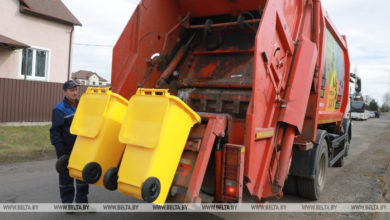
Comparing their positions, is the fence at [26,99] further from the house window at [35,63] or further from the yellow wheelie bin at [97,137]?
the yellow wheelie bin at [97,137]

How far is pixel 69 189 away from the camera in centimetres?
372

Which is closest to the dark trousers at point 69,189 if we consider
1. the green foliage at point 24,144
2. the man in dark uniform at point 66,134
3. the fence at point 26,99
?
the man in dark uniform at point 66,134

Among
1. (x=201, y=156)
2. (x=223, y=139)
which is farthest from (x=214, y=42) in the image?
(x=201, y=156)

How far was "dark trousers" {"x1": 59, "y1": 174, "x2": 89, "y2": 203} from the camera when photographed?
3676mm

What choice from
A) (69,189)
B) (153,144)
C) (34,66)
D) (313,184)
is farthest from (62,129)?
(34,66)

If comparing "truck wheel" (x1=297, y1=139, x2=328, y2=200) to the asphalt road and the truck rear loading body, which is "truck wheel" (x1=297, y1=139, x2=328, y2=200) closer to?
the truck rear loading body

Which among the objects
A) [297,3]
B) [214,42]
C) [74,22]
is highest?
[74,22]

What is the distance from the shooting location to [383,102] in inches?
3920

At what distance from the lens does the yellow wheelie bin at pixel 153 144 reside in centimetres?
246

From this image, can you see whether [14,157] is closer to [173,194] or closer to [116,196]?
[116,196]

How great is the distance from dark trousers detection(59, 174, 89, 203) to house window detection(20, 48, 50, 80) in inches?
389

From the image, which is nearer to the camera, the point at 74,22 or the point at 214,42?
the point at 214,42

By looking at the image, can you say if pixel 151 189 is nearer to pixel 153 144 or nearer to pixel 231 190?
pixel 153 144

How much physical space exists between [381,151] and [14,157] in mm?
10407
